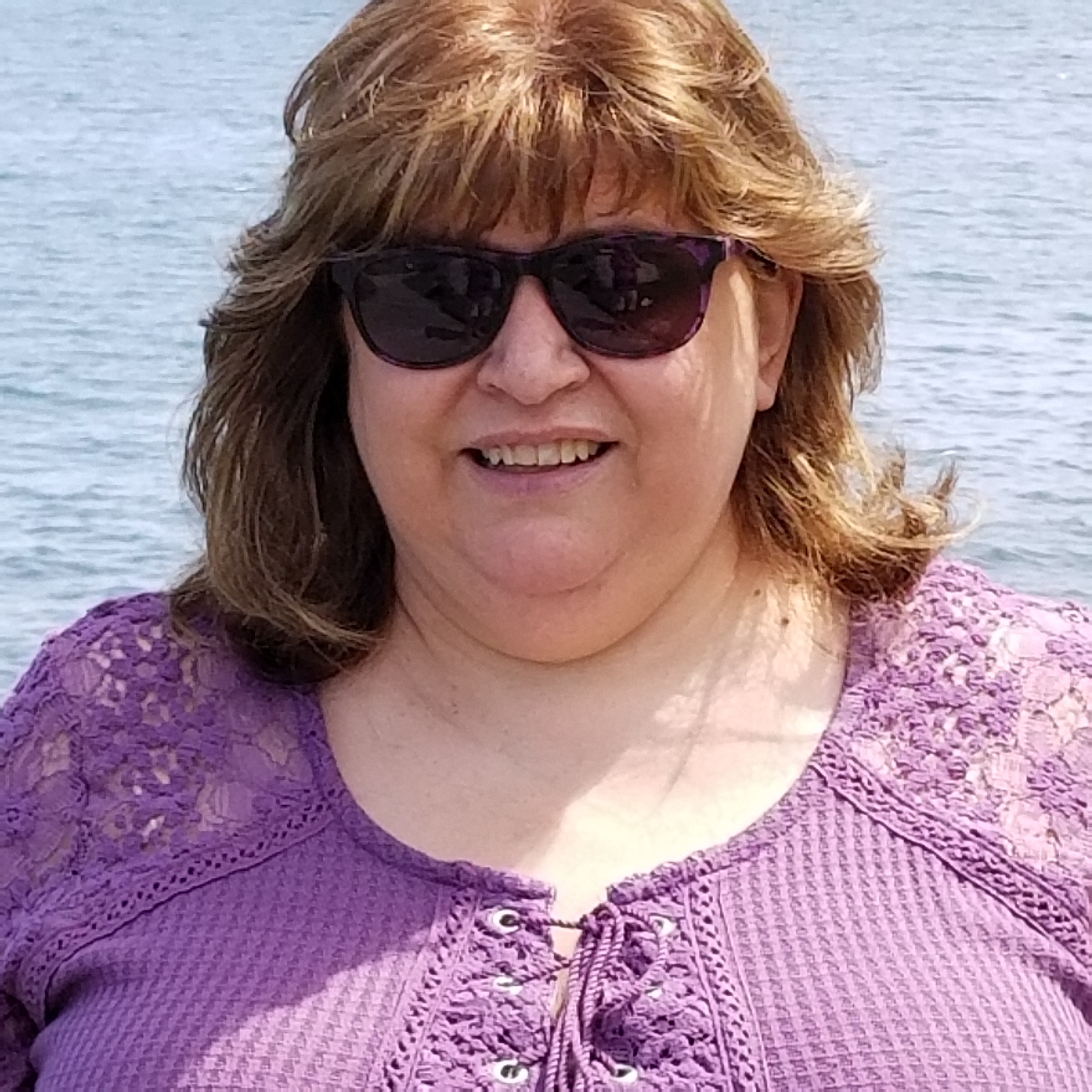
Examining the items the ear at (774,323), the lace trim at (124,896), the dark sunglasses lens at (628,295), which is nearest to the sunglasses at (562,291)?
the dark sunglasses lens at (628,295)

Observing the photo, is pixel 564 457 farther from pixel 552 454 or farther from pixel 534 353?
pixel 534 353

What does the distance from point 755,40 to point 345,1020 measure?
3.29ft

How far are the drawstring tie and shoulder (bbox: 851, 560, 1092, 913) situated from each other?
283mm

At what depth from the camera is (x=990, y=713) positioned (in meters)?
2.06

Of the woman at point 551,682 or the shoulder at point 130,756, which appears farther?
the shoulder at point 130,756

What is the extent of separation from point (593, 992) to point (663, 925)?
0.28 feet

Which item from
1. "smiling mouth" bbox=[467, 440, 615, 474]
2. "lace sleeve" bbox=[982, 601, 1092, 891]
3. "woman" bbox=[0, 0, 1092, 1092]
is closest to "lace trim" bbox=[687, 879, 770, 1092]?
"woman" bbox=[0, 0, 1092, 1092]

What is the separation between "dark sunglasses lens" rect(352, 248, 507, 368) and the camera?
191 centimetres

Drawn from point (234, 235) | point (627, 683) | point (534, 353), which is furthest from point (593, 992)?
point (234, 235)

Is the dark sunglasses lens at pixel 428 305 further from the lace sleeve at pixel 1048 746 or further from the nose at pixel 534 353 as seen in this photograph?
the lace sleeve at pixel 1048 746

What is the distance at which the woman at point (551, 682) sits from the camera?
1885 millimetres

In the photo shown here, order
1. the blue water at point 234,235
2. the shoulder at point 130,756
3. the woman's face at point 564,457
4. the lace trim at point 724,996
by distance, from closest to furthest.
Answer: the lace trim at point 724,996
the woman's face at point 564,457
the shoulder at point 130,756
the blue water at point 234,235

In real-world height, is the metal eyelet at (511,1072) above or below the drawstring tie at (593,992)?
below

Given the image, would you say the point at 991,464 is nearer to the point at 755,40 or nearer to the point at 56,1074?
the point at 755,40
